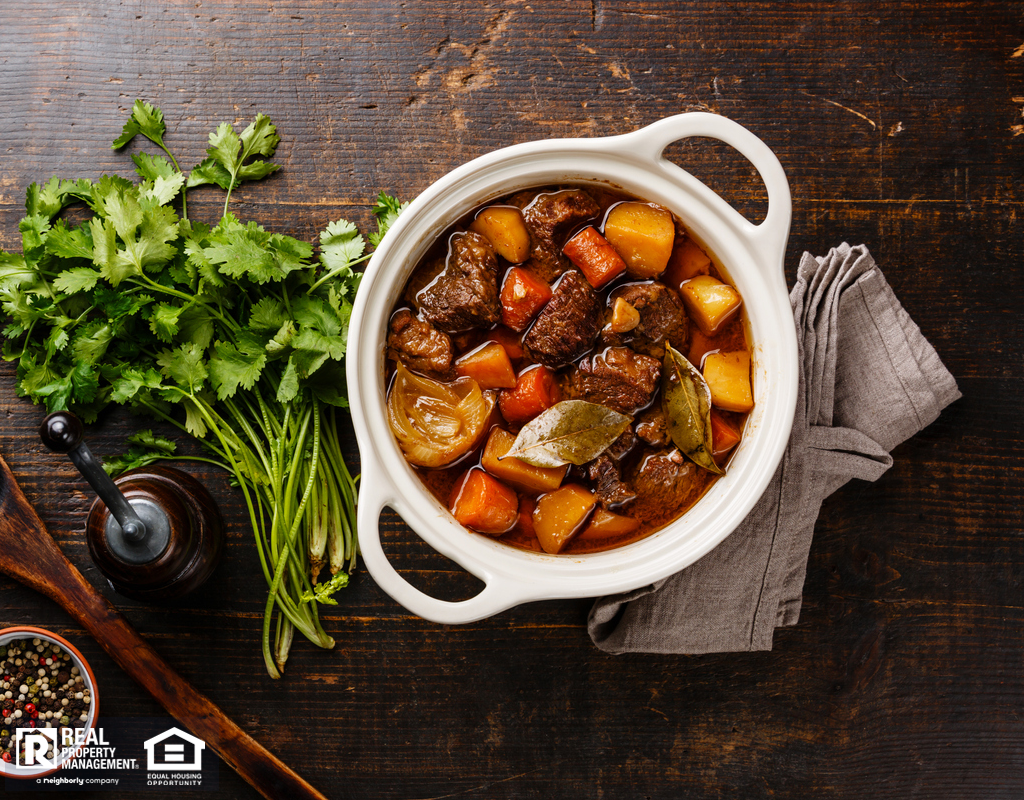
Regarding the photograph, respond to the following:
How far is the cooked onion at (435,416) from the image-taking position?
1777 mm

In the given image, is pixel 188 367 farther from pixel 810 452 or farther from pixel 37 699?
pixel 810 452

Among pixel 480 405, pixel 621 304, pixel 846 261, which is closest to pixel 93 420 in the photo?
pixel 480 405

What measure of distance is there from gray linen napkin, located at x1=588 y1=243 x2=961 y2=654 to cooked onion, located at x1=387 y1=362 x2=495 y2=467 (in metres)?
0.73

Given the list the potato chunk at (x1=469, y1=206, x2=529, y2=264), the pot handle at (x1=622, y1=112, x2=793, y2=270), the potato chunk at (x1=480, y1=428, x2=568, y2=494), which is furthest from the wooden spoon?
the pot handle at (x1=622, y1=112, x2=793, y2=270)

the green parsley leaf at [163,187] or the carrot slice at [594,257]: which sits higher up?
the green parsley leaf at [163,187]

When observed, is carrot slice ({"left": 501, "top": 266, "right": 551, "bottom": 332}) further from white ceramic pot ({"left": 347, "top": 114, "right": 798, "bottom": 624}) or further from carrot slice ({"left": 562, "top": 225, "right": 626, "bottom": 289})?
white ceramic pot ({"left": 347, "top": 114, "right": 798, "bottom": 624})

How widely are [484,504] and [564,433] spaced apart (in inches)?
11.5

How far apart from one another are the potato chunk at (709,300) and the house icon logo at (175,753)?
6.85 ft

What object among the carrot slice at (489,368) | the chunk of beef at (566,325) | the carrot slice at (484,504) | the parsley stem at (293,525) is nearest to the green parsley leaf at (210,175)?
the parsley stem at (293,525)

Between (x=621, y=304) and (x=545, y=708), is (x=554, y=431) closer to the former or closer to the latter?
(x=621, y=304)

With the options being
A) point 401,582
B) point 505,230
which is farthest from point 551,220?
point 401,582

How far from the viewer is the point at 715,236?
1.72 meters

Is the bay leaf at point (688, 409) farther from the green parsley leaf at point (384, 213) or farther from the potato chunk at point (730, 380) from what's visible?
the green parsley leaf at point (384, 213)

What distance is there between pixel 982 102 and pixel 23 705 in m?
3.73
